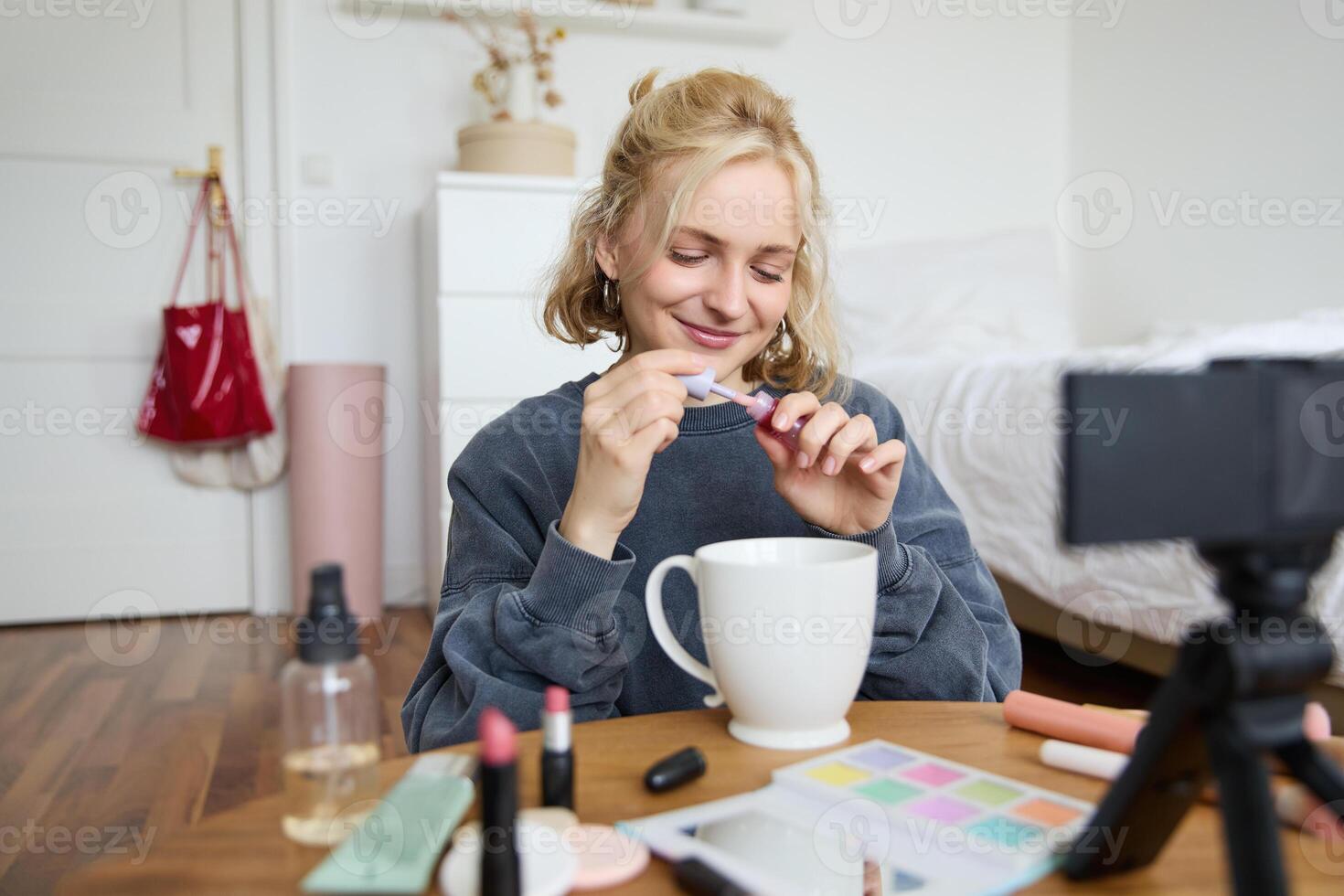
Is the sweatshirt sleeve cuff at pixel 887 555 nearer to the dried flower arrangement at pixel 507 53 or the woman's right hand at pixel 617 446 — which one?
the woman's right hand at pixel 617 446

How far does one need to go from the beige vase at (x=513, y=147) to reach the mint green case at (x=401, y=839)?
7.71 ft

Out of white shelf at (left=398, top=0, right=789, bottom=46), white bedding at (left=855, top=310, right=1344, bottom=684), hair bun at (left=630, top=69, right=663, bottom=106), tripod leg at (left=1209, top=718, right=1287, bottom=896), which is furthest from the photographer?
white shelf at (left=398, top=0, right=789, bottom=46)

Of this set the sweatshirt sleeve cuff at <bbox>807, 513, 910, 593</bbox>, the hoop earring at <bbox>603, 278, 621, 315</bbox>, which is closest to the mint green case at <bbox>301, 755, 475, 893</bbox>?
the sweatshirt sleeve cuff at <bbox>807, 513, 910, 593</bbox>

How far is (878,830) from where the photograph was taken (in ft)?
→ 1.52

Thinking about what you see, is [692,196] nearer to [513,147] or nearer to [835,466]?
[835,466]

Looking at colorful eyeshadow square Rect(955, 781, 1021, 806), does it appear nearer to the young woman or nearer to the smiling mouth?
the young woman

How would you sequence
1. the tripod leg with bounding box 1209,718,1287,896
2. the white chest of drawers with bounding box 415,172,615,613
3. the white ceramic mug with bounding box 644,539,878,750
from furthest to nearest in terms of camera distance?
the white chest of drawers with bounding box 415,172,615,613
the white ceramic mug with bounding box 644,539,878,750
the tripod leg with bounding box 1209,718,1287,896

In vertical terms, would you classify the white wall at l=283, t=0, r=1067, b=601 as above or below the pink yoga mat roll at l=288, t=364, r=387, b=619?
above

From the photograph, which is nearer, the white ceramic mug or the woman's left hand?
the white ceramic mug

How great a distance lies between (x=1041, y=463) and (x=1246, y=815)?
1.68 meters

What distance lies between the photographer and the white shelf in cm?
293

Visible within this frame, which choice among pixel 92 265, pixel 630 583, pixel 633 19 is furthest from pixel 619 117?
pixel 630 583

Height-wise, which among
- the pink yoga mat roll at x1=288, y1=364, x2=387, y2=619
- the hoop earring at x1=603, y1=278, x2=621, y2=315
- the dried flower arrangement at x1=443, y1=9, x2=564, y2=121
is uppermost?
the dried flower arrangement at x1=443, y1=9, x2=564, y2=121

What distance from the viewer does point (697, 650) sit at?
0.89 meters
